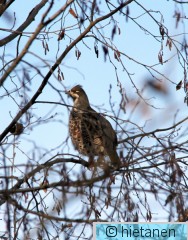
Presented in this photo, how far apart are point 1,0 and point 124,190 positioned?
2.24 m

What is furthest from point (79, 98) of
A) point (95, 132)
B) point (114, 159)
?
point (114, 159)

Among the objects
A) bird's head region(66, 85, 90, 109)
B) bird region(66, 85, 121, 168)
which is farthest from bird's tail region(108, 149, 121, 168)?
bird's head region(66, 85, 90, 109)

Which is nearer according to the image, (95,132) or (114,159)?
(114,159)

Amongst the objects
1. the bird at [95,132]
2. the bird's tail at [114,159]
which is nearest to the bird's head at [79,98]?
the bird at [95,132]

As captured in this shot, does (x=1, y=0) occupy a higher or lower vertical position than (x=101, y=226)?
higher

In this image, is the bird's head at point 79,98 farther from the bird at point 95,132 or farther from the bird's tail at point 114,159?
the bird's tail at point 114,159

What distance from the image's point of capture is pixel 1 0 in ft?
16.7

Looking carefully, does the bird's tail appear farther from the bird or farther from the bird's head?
the bird's head

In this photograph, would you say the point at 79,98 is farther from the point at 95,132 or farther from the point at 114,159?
the point at 114,159

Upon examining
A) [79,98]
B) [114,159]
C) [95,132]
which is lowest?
[114,159]

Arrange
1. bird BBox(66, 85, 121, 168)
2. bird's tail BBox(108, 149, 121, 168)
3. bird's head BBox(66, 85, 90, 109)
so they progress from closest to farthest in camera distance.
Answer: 1. bird's tail BBox(108, 149, 121, 168)
2. bird BBox(66, 85, 121, 168)
3. bird's head BBox(66, 85, 90, 109)

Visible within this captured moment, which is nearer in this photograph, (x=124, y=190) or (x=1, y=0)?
(x=124, y=190)

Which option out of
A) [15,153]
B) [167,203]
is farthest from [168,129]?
[15,153]

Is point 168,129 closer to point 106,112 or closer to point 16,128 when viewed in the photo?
point 106,112
